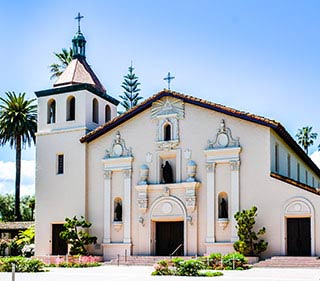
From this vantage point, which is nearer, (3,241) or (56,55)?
(3,241)

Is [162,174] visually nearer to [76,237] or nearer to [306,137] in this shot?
[76,237]

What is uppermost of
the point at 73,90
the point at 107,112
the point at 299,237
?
the point at 73,90

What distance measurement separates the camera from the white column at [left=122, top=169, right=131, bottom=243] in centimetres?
3512

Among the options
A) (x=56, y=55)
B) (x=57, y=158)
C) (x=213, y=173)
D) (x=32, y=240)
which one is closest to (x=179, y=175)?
(x=213, y=173)

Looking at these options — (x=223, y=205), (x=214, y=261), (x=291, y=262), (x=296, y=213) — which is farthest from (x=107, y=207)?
(x=291, y=262)

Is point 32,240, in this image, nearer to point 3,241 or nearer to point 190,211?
point 3,241

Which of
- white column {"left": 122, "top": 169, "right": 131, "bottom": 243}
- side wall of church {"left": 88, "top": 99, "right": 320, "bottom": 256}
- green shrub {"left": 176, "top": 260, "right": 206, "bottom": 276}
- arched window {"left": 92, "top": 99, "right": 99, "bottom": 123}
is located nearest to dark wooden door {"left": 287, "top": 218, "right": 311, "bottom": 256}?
side wall of church {"left": 88, "top": 99, "right": 320, "bottom": 256}

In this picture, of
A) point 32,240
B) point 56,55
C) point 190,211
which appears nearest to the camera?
point 190,211

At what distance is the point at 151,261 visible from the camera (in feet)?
107

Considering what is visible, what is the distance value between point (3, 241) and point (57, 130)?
12516 millimetres

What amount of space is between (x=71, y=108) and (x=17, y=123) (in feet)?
58.7

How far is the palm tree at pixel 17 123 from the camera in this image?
55000 millimetres

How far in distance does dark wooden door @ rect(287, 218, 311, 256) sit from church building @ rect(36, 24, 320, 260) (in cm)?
5

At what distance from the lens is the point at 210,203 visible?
33.2 meters
